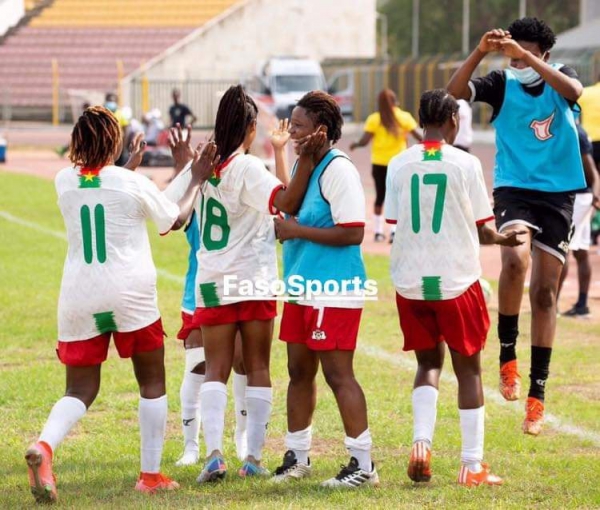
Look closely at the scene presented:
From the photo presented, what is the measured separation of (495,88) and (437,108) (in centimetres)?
105

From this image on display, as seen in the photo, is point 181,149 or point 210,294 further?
point 181,149

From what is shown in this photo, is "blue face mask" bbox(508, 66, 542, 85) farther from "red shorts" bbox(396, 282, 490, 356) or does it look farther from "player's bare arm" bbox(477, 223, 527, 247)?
"red shorts" bbox(396, 282, 490, 356)

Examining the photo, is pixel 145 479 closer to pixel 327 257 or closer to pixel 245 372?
pixel 245 372

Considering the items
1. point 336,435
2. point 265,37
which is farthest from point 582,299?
point 265,37

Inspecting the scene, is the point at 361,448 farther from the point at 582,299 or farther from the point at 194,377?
the point at 582,299

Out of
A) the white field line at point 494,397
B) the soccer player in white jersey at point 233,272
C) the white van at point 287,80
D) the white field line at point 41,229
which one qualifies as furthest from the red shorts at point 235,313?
the white van at point 287,80

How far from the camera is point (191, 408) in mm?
7355

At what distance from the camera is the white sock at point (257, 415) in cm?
686

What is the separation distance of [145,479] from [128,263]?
3.70 ft

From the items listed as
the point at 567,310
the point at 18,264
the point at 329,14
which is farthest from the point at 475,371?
the point at 329,14

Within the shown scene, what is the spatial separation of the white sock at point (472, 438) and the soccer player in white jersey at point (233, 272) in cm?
106

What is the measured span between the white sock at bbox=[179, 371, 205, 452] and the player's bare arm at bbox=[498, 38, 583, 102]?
2510 millimetres

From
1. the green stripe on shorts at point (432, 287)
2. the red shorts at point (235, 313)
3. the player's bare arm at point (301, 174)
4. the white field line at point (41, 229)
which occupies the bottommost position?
the white field line at point (41, 229)

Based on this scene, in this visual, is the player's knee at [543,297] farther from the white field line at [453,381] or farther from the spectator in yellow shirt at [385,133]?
the spectator in yellow shirt at [385,133]
